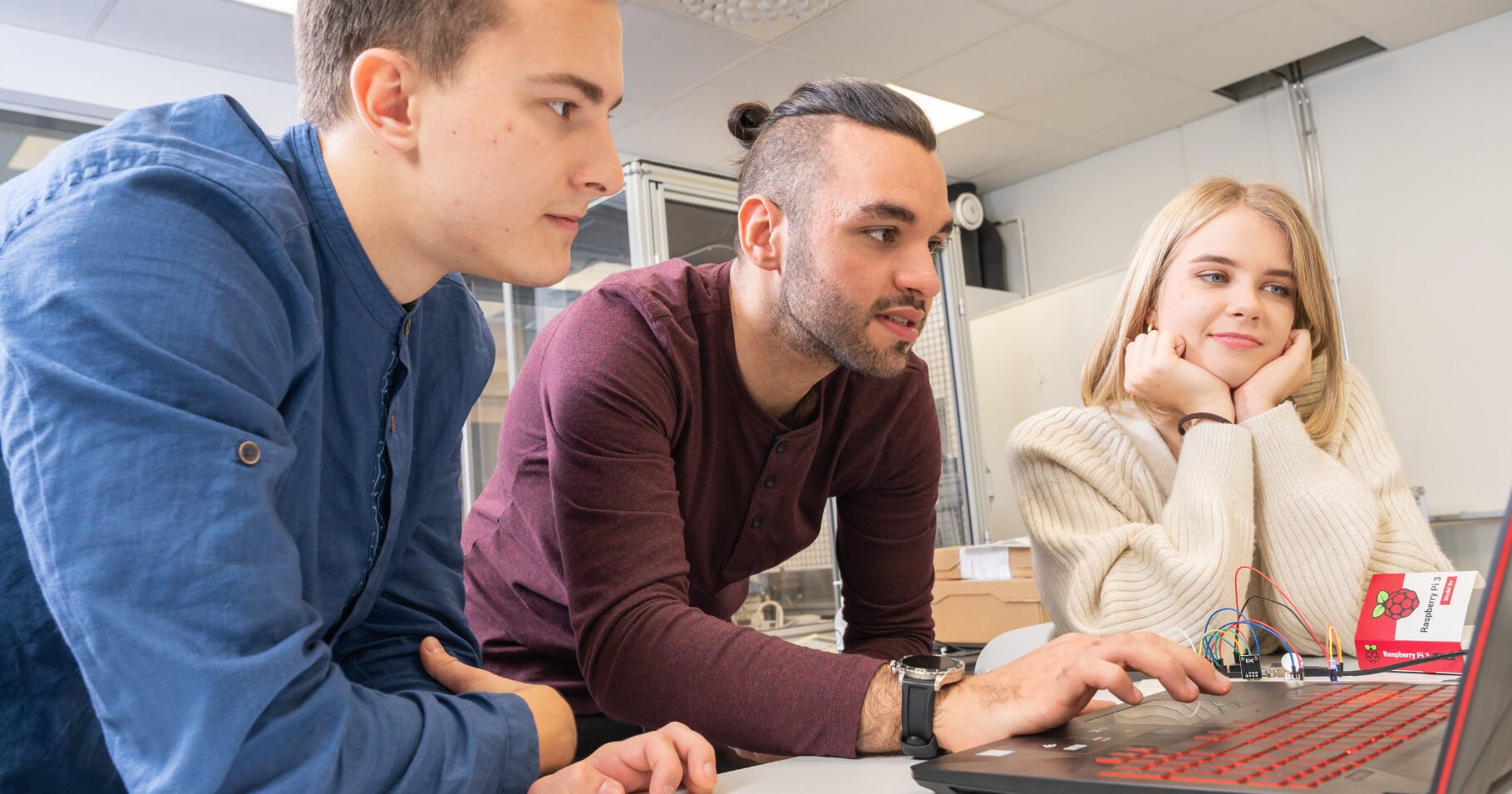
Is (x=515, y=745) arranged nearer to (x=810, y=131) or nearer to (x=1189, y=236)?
(x=810, y=131)

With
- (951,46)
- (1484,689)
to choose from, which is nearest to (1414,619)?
(1484,689)

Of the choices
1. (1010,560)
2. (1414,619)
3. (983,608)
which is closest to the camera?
(1414,619)

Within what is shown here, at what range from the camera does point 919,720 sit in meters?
0.70

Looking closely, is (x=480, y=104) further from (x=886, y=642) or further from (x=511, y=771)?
(x=886, y=642)

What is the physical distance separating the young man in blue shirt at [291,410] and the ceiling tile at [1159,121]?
417cm

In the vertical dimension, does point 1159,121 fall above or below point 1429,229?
above

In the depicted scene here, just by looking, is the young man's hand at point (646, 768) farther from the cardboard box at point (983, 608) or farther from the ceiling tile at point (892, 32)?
the ceiling tile at point (892, 32)

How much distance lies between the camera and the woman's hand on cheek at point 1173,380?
1404 mm

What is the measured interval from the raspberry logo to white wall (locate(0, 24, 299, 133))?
126 inches

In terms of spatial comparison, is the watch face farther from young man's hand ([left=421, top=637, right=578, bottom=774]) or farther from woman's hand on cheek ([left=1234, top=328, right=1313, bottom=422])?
woman's hand on cheek ([left=1234, top=328, right=1313, bottom=422])

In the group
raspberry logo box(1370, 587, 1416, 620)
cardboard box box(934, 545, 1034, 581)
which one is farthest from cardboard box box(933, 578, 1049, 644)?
raspberry logo box(1370, 587, 1416, 620)

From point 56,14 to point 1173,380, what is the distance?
10.9 ft

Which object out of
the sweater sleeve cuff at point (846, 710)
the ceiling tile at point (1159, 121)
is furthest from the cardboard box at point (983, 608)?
the ceiling tile at point (1159, 121)

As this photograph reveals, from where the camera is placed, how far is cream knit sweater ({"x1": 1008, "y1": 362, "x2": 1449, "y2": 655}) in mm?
1213
